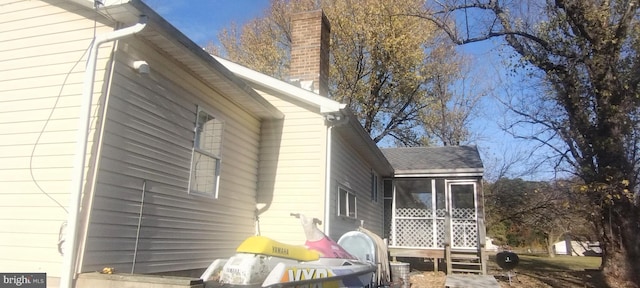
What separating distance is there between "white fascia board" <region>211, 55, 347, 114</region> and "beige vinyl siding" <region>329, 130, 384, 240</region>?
0.82 metres

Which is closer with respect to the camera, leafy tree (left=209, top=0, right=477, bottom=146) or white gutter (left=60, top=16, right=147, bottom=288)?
white gutter (left=60, top=16, right=147, bottom=288)

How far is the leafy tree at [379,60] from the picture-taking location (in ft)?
67.3

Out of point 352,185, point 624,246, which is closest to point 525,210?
point 624,246

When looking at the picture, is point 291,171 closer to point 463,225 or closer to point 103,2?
point 103,2

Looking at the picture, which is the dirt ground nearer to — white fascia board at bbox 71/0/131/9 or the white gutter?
the white gutter

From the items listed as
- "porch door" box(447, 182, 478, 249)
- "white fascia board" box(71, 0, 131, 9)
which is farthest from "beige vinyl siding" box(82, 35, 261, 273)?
"porch door" box(447, 182, 478, 249)

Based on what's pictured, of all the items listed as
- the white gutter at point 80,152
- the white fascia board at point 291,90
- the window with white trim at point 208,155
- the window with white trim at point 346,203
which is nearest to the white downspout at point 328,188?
the white fascia board at point 291,90

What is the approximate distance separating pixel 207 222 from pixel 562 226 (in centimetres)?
2610

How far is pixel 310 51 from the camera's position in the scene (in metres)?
10.5

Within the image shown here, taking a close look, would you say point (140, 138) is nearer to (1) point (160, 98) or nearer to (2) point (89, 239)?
(1) point (160, 98)

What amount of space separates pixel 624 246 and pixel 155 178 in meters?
12.2

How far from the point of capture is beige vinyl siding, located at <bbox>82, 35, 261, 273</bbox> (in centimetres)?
472

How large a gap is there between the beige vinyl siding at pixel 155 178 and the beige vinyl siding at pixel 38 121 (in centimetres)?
36

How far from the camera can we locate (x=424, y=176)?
14.7 m
